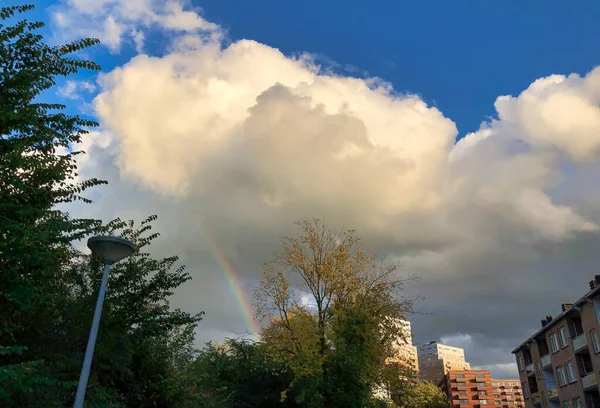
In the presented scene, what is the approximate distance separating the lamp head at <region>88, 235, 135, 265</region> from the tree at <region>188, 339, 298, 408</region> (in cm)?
1608

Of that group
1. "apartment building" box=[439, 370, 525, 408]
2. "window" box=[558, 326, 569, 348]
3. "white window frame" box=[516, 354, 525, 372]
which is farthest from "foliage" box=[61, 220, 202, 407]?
"apartment building" box=[439, 370, 525, 408]

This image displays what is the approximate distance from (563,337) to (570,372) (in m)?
3.26

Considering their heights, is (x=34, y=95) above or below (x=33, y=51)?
below

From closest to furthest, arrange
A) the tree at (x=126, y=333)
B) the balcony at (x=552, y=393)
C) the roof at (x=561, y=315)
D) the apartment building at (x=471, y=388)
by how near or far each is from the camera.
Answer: the tree at (x=126, y=333)
the roof at (x=561, y=315)
the balcony at (x=552, y=393)
the apartment building at (x=471, y=388)

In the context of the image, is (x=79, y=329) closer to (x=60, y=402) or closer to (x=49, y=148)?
(x=60, y=402)

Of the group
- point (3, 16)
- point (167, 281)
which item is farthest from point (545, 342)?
point (3, 16)

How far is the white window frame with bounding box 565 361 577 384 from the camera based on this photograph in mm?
43969

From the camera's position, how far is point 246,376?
2747 cm

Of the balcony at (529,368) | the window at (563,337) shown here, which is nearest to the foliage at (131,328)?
the window at (563,337)

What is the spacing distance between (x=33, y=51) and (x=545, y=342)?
5677 centimetres

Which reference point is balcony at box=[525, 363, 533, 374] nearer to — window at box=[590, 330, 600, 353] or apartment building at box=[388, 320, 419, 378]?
window at box=[590, 330, 600, 353]

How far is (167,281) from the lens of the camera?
14.6 metres

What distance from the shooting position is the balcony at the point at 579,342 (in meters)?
41.4

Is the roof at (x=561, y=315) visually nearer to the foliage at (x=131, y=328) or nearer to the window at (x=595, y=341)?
the window at (x=595, y=341)
